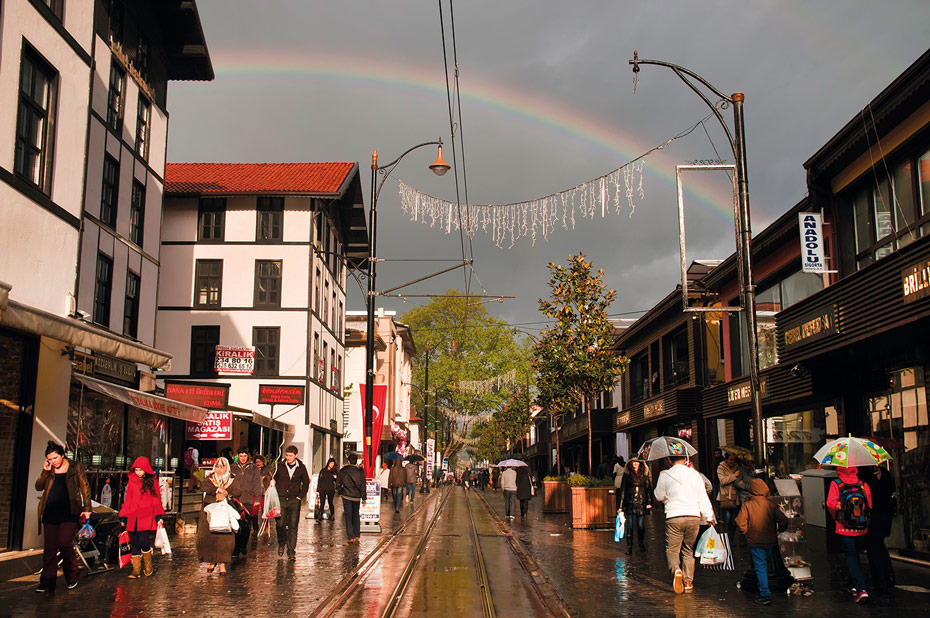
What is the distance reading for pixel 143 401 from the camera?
15.6 metres

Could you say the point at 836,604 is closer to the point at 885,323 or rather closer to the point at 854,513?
the point at 854,513

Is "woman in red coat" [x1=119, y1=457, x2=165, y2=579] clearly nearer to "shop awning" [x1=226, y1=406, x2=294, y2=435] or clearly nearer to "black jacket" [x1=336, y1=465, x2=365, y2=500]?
"black jacket" [x1=336, y1=465, x2=365, y2=500]

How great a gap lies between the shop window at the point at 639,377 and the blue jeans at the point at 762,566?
24.8 metres

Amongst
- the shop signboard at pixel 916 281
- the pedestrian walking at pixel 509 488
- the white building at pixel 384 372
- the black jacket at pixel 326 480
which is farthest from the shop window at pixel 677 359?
the white building at pixel 384 372

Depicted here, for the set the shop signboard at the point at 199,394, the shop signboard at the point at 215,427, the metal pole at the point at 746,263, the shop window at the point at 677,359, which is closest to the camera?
the metal pole at the point at 746,263

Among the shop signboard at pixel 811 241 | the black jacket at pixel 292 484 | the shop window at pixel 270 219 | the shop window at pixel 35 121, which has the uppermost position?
the shop window at pixel 270 219

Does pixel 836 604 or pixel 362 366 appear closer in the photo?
pixel 836 604

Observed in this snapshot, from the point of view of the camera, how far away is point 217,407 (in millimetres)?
22078

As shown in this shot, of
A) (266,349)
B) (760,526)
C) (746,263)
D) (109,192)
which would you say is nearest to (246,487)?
(760,526)

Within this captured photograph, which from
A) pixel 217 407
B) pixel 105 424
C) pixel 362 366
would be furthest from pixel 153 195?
pixel 362 366

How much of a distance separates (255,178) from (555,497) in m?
19.6

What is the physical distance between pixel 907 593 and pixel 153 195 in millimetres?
18878

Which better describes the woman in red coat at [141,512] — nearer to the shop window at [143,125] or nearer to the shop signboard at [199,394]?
the shop signboard at [199,394]

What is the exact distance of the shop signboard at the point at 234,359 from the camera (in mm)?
31562
